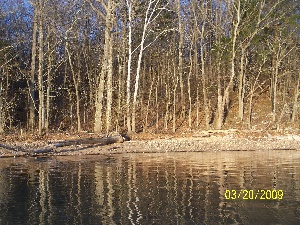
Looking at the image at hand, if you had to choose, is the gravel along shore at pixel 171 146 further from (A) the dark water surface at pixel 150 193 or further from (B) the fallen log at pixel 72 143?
(A) the dark water surface at pixel 150 193

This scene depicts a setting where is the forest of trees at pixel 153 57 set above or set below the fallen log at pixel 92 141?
above

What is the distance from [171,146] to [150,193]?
1444 cm

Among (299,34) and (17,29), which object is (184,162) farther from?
(17,29)

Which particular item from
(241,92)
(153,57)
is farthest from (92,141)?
(153,57)

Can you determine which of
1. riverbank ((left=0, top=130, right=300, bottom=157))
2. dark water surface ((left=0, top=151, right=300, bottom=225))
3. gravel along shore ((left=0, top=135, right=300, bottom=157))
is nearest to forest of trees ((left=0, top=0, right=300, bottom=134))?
riverbank ((left=0, top=130, right=300, bottom=157))

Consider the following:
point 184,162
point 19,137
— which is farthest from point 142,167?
point 19,137

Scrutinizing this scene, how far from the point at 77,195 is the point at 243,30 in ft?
92.4

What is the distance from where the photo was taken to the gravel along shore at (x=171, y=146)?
20.8 meters

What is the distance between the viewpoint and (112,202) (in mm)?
9125
